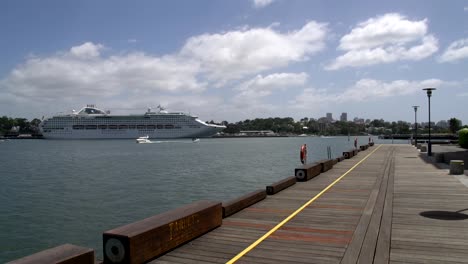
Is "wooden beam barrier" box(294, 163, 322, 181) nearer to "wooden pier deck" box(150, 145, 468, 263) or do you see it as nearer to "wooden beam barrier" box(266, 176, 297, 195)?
"wooden beam barrier" box(266, 176, 297, 195)

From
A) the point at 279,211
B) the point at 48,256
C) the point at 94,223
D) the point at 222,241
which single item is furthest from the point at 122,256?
the point at 94,223

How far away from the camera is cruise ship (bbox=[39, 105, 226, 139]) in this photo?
146m

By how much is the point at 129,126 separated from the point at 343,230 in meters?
146

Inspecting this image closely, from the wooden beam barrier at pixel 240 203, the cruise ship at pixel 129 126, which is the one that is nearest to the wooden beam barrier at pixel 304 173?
the wooden beam barrier at pixel 240 203

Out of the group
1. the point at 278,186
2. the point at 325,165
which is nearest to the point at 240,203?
the point at 278,186

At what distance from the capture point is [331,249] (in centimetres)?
640

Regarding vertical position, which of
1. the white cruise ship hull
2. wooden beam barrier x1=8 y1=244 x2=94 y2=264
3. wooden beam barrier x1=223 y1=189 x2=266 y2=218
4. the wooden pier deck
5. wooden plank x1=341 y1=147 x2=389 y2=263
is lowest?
the wooden pier deck

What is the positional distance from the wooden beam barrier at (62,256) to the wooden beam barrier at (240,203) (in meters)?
4.29

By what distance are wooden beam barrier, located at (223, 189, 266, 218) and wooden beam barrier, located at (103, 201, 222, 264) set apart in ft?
4.14

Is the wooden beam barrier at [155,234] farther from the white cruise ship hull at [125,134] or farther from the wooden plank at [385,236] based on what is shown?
the white cruise ship hull at [125,134]

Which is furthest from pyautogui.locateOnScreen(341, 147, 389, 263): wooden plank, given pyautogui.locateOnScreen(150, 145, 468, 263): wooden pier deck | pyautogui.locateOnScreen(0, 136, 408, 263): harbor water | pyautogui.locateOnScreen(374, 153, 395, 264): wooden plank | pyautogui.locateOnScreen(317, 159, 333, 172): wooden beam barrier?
pyautogui.locateOnScreen(0, 136, 408, 263): harbor water

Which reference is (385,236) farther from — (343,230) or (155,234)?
(155,234)

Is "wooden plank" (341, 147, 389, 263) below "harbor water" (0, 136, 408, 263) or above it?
above

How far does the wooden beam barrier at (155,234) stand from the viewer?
5.34m
